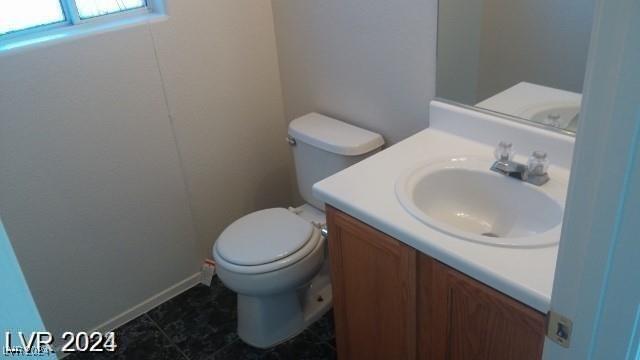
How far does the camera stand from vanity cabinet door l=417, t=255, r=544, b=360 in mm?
1143

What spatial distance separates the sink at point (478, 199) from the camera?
4.63 ft

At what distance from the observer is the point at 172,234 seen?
227 centimetres

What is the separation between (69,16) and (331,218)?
1.19m

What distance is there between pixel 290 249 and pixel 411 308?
0.60 metres

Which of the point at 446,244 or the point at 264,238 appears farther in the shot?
the point at 264,238

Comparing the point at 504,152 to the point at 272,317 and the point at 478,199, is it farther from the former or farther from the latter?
the point at 272,317

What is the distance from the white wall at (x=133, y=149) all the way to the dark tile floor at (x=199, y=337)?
0.37 ft

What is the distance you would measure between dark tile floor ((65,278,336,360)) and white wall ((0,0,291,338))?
113 mm

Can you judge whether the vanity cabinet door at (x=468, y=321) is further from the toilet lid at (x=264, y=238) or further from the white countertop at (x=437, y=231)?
the toilet lid at (x=264, y=238)

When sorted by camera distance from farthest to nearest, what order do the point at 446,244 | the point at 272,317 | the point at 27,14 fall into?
A: the point at 272,317 → the point at 27,14 → the point at 446,244

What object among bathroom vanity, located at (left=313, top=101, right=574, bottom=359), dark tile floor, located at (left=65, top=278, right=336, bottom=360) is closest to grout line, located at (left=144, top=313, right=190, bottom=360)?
dark tile floor, located at (left=65, top=278, right=336, bottom=360)

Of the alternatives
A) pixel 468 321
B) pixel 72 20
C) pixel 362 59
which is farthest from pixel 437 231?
pixel 72 20

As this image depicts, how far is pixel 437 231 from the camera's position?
128cm

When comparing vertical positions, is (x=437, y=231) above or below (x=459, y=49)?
below
